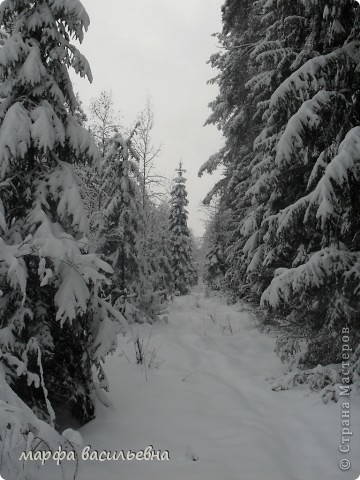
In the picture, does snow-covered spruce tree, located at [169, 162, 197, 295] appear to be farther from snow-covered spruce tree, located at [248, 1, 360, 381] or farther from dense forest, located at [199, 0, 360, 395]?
snow-covered spruce tree, located at [248, 1, 360, 381]

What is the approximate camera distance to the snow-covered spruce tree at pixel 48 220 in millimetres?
4453

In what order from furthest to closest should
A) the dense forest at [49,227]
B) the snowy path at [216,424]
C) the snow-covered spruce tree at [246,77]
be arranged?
the snow-covered spruce tree at [246,77], the dense forest at [49,227], the snowy path at [216,424]

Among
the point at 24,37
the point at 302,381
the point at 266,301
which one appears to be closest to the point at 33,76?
the point at 24,37

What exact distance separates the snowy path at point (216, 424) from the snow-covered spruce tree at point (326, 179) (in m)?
1.22

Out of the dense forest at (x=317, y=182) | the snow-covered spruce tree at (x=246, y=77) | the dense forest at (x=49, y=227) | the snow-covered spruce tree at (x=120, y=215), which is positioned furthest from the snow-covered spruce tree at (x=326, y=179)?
the snow-covered spruce tree at (x=120, y=215)

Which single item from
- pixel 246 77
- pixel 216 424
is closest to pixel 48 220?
pixel 216 424

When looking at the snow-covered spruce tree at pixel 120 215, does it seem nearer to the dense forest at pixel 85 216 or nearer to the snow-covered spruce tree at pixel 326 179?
the dense forest at pixel 85 216

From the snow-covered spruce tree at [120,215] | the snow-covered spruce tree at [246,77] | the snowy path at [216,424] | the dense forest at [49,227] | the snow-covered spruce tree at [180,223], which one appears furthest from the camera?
the snow-covered spruce tree at [180,223]

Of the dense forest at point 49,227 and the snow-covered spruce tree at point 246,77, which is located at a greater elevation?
the snow-covered spruce tree at point 246,77

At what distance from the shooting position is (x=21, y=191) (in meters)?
5.41

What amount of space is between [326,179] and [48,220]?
12.7ft

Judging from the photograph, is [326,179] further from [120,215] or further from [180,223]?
[180,223]

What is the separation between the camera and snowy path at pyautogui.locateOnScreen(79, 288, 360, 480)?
12.3ft

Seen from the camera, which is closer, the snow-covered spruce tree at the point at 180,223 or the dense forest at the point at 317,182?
the dense forest at the point at 317,182
